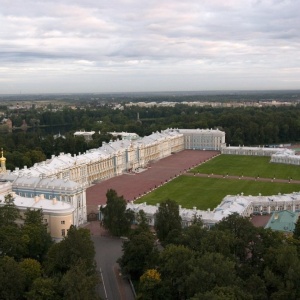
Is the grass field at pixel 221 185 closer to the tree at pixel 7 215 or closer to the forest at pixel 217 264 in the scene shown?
the forest at pixel 217 264

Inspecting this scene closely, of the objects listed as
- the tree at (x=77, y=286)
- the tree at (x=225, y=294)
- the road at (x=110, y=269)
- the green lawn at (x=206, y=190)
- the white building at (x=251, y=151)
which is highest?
the tree at (x=225, y=294)

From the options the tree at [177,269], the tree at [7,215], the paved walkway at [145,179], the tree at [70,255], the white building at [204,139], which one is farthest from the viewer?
the white building at [204,139]

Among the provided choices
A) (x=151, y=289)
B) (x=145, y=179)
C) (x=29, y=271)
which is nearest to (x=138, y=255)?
(x=151, y=289)

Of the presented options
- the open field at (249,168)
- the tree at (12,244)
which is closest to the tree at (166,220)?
the tree at (12,244)

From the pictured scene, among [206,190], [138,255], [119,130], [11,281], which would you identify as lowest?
[206,190]

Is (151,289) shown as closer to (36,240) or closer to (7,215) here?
(36,240)

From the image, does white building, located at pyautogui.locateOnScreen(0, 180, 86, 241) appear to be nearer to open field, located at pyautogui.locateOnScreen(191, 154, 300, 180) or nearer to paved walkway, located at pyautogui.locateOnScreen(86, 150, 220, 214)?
paved walkway, located at pyautogui.locateOnScreen(86, 150, 220, 214)
